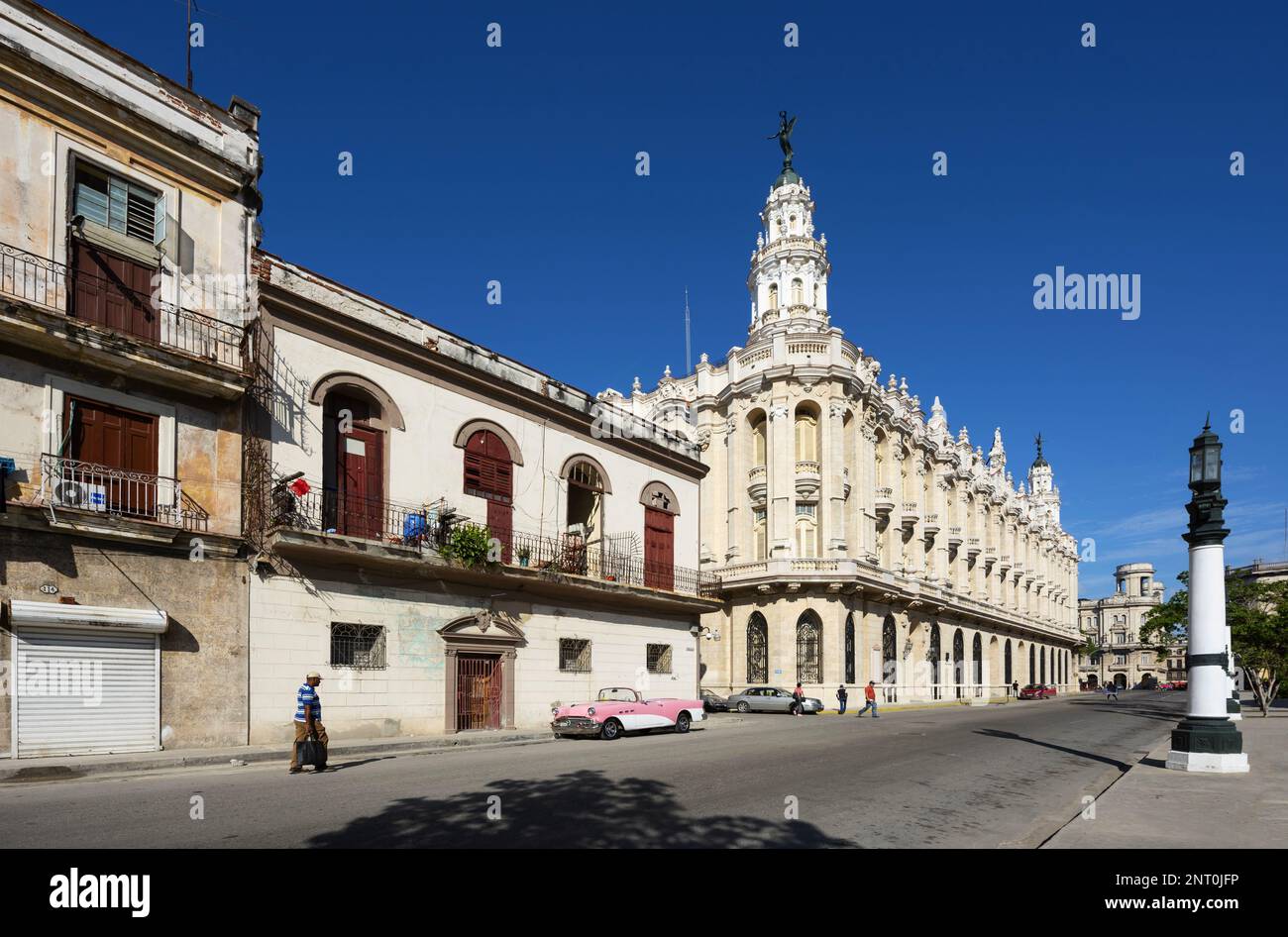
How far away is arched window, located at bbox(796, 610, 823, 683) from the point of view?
135 ft

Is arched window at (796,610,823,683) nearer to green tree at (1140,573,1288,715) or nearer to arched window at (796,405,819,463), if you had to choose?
arched window at (796,405,819,463)

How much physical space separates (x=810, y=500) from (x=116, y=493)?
111 ft

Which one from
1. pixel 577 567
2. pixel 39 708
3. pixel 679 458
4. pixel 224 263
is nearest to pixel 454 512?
pixel 577 567

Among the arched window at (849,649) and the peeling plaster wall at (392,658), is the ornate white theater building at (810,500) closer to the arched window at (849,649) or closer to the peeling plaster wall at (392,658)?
the arched window at (849,649)

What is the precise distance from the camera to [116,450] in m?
15.0

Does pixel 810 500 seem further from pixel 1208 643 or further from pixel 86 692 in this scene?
pixel 86 692

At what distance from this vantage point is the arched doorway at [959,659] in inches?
2160

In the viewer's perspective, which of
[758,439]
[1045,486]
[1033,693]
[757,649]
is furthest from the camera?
[1045,486]

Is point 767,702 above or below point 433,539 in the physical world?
below

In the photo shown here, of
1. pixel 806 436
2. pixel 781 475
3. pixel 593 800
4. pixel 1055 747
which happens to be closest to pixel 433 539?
pixel 593 800

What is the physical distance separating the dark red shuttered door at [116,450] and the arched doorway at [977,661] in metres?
54.9
